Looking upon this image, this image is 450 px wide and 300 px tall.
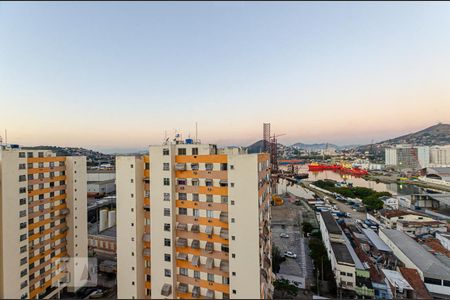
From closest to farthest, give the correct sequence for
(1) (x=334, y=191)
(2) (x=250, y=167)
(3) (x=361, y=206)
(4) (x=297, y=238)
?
(2) (x=250, y=167)
(4) (x=297, y=238)
(3) (x=361, y=206)
(1) (x=334, y=191)

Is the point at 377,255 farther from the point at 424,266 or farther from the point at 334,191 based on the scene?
the point at 334,191

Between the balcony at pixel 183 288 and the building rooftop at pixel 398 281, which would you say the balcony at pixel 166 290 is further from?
the building rooftop at pixel 398 281

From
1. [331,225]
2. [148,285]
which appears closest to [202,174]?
[148,285]

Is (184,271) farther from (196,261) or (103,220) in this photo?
(103,220)

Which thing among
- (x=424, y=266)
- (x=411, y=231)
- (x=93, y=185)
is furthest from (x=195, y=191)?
(x=93, y=185)

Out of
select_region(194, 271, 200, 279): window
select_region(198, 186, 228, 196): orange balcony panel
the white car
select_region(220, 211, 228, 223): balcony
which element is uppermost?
select_region(198, 186, 228, 196): orange balcony panel

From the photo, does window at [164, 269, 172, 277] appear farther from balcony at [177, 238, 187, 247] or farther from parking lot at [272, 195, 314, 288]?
parking lot at [272, 195, 314, 288]

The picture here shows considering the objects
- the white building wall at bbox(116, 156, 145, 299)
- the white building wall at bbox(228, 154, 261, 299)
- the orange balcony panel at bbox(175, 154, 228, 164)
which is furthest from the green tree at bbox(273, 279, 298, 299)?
the orange balcony panel at bbox(175, 154, 228, 164)
